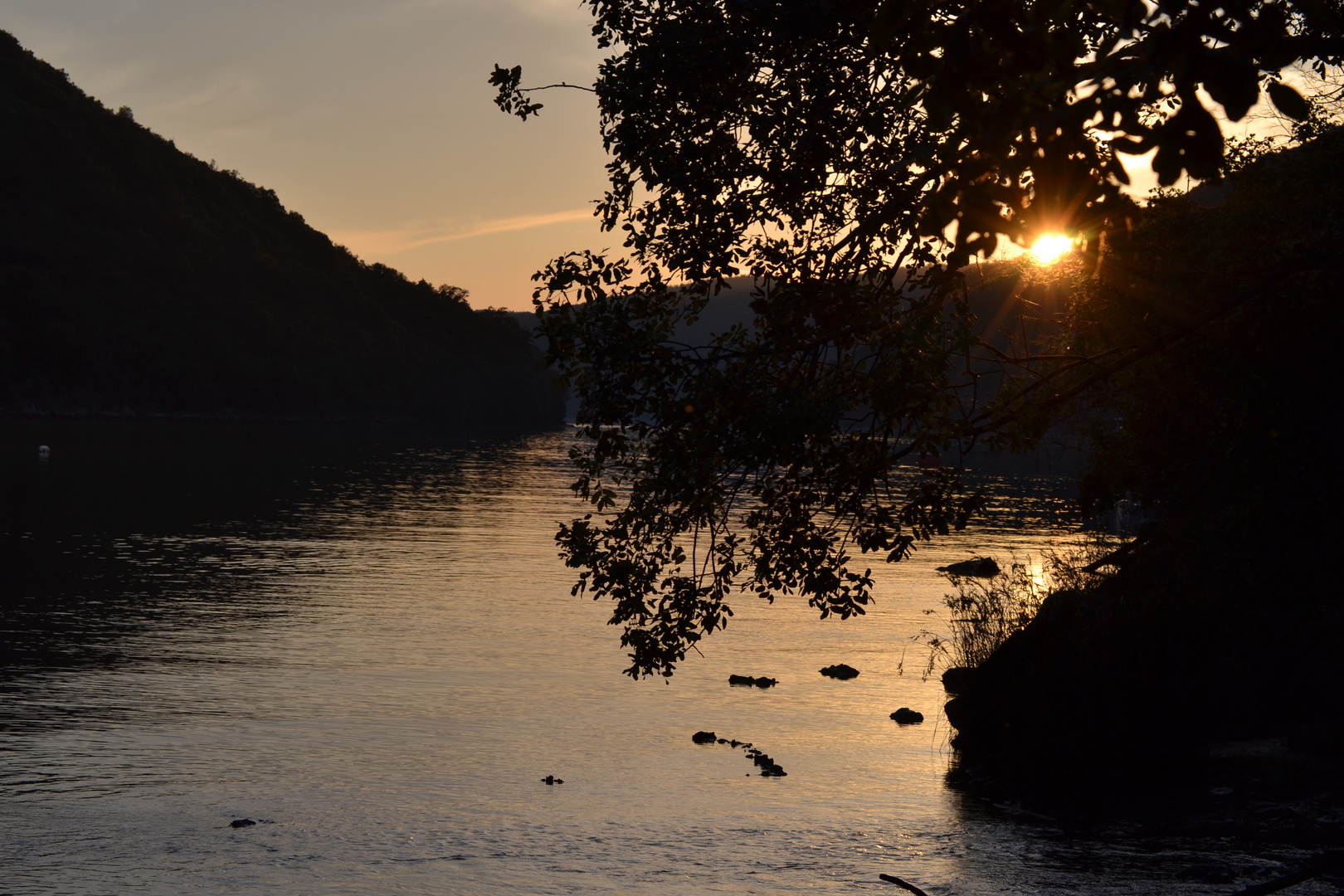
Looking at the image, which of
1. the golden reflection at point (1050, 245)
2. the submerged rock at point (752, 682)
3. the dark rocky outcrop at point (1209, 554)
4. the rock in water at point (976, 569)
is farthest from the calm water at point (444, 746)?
the golden reflection at point (1050, 245)

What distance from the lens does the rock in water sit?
47.8 meters

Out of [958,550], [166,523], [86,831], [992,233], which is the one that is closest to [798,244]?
[992,233]

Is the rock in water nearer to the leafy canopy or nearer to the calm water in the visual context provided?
the calm water

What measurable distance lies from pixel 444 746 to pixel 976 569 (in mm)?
Result: 31577

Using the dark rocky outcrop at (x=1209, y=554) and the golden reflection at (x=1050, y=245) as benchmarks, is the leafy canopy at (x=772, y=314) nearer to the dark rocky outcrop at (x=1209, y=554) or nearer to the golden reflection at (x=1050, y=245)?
the golden reflection at (x=1050, y=245)

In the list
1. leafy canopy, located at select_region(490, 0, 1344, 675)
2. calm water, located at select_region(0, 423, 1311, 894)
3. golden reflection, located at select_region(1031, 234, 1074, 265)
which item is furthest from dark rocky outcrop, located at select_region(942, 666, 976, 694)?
golden reflection, located at select_region(1031, 234, 1074, 265)

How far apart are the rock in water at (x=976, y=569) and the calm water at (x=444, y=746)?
243 cm

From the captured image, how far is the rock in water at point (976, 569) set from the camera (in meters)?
47.8

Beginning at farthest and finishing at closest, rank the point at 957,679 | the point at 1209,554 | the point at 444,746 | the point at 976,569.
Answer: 1. the point at 976,569
2. the point at 957,679
3. the point at 444,746
4. the point at 1209,554

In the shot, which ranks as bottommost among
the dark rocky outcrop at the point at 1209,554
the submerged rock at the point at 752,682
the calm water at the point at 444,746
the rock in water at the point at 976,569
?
the calm water at the point at 444,746

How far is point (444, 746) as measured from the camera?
70.6 ft

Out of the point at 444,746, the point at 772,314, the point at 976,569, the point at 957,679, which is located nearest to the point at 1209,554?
the point at 957,679

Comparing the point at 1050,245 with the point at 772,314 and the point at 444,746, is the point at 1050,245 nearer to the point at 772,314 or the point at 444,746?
A: the point at 772,314

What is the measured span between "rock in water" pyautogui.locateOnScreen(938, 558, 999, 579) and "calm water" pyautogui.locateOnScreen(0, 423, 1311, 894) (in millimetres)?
2431
